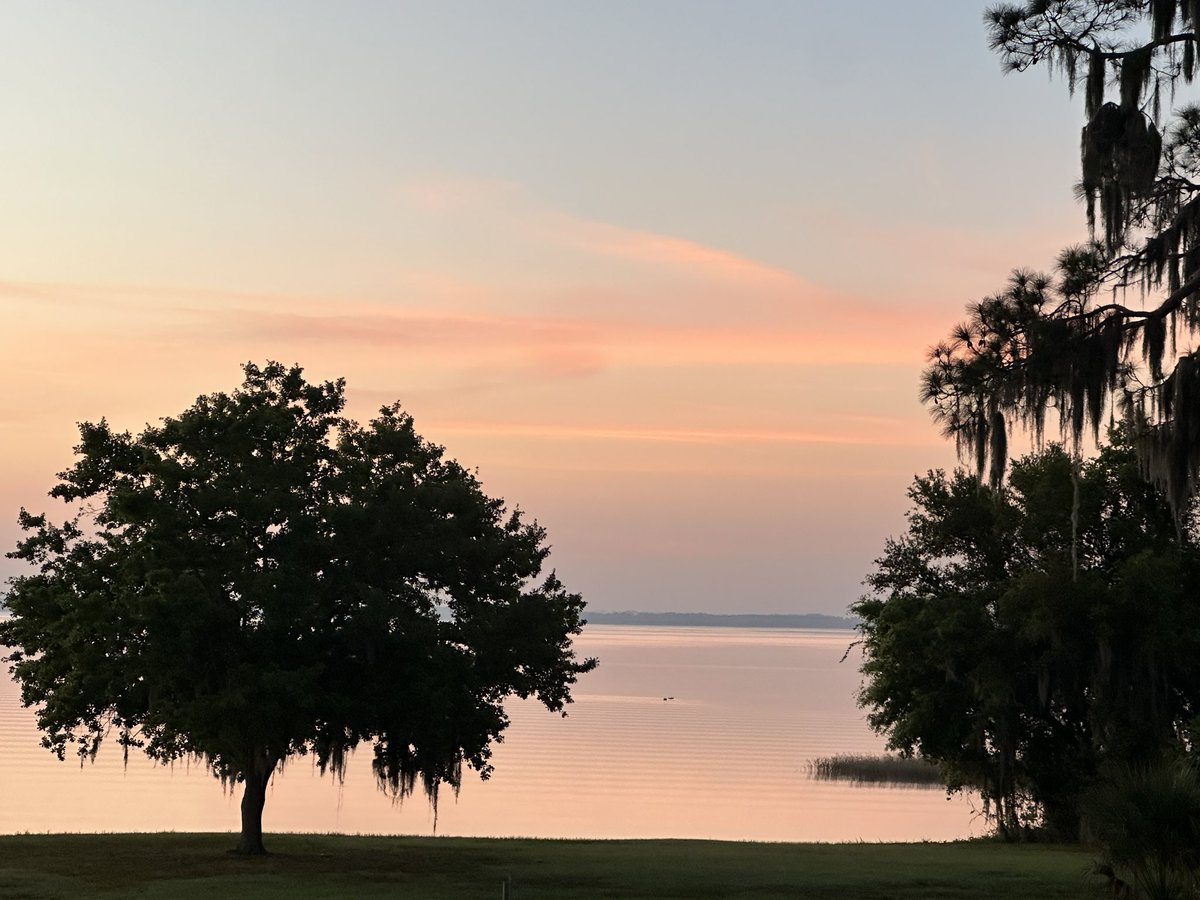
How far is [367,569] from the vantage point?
31.9 metres

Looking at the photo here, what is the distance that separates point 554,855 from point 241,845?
660 centimetres

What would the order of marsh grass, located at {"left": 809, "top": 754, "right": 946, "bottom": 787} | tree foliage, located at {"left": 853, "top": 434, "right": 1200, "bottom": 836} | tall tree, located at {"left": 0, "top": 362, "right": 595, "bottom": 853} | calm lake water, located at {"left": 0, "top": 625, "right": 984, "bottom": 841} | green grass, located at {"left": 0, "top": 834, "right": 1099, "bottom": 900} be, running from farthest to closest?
marsh grass, located at {"left": 809, "top": 754, "right": 946, "bottom": 787}, calm lake water, located at {"left": 0, "top": 625, "right": 984, "bottom": 841}, tree foliage, located at {"left": 853, "top": 434, "right": 1200, "bottom": 836}, tall tree, located at {"left": 0, "top": 362, "right": 595, "bottom": 853}, green grass, located at {"left": 0, "top": 834, "right": 1099, "bottom": 900}

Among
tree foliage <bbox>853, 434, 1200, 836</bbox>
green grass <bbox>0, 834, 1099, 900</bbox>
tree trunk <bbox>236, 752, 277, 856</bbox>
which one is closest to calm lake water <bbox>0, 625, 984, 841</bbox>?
tree foliage <bbox>853, 434, 1200, 836</bbox>

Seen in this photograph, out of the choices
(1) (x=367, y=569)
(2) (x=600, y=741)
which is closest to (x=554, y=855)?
(1) (x=367, y=569)

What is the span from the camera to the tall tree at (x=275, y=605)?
30.2 m

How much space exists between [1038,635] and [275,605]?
18.1m

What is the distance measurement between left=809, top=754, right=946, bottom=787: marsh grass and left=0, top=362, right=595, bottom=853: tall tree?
4592 cm

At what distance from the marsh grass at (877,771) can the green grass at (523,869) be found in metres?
39.3

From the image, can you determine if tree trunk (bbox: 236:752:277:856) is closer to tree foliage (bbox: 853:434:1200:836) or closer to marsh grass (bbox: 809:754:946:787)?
tree foliage (bbox: 853:434:1200:836)

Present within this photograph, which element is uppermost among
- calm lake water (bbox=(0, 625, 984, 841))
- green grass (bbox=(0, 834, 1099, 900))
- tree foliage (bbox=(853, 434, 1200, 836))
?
tree foliage (bbox=(853, 434, 1200, 836))

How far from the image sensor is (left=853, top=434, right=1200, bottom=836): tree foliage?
1460 inches

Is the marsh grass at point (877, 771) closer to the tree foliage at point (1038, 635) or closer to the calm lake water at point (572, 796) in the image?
the calm lake water at point (572, 796)

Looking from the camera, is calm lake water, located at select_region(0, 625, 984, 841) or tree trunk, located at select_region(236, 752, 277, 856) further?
calm lake water, located at select_region(0, 625, 984, 841)

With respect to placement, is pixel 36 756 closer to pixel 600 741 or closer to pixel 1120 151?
pixel 600 741
